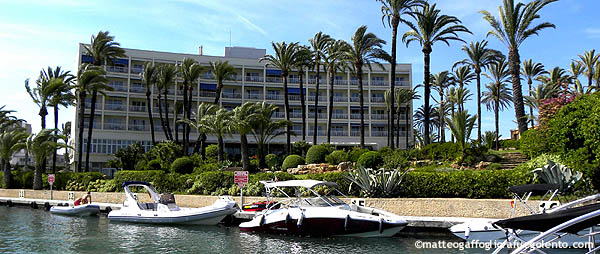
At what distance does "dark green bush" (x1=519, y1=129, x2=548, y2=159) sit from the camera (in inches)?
886

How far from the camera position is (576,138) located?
2012cm

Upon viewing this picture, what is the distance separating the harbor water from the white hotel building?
4206 centimetres

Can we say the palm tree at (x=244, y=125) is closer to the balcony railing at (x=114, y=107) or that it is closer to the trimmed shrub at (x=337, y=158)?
the trimmed shrub at (x=337, y=158)

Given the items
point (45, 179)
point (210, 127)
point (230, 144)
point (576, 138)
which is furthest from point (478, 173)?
point (230, 144)

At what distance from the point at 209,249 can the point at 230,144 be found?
50726 mm

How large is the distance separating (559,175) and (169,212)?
16699 millimetres

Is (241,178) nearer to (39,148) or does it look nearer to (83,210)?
(83,210)

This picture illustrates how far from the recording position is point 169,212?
2222cm

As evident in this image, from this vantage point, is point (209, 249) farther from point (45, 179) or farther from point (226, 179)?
point (45, 179)

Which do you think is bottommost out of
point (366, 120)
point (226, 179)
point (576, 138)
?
point (226, 179)

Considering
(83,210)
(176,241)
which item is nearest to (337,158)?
(83,210)

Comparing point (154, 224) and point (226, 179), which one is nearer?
point (154, 224)

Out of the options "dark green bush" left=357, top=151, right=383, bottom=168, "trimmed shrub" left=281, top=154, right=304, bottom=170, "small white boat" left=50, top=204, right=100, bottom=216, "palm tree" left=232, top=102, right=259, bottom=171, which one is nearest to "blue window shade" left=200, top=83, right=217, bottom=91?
"palm tree" left=232, top=102, right=259, bottom=171

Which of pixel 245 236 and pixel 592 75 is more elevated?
pixel 592 75
